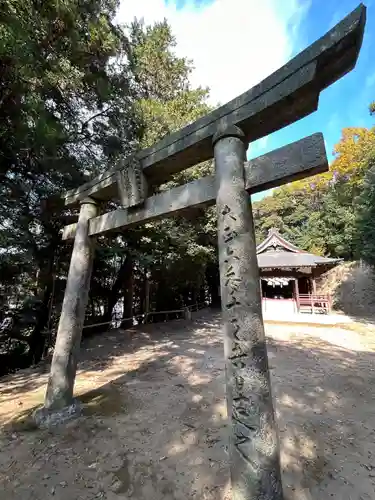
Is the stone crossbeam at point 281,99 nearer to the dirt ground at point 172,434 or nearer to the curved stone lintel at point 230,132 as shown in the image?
the curved stone lintel at point 230,132

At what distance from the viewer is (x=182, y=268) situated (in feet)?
40.4

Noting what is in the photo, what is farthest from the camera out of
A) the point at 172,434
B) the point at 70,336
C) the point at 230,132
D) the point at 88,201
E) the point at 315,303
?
the point at 315,303

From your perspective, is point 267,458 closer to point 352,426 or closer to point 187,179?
point 352,426

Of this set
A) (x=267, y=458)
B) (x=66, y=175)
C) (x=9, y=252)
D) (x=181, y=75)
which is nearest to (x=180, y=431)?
(x=267, y=458)

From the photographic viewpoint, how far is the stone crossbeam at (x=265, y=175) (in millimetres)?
2234

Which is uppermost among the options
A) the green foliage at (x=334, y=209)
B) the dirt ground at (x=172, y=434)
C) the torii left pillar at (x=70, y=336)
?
the green foliage at (x=334, y=209)

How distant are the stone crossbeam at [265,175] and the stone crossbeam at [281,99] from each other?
38 centimetres

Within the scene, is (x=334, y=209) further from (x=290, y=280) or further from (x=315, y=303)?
(x=315, y=303)

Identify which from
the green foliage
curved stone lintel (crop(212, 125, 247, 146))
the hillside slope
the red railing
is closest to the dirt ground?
curved stone lintel (crop(212, 125, 247, 146))

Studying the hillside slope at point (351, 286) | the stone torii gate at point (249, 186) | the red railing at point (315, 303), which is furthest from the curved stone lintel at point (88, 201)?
the hillside slope at point (351, 286)

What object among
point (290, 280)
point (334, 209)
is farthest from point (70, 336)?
point (334, 209)

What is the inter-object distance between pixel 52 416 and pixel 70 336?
1.05 metres

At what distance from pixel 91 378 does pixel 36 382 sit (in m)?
1.09

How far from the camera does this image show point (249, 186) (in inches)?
99.9
